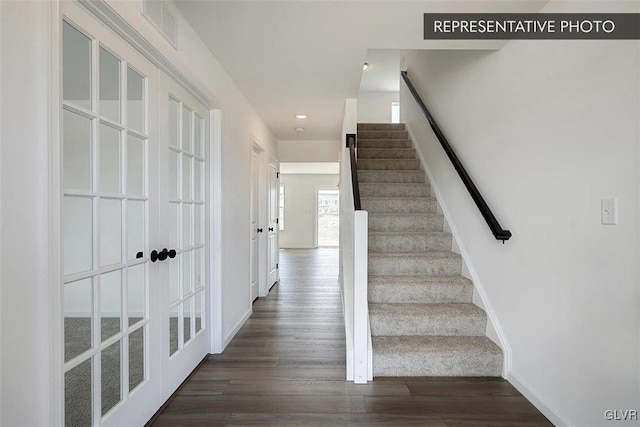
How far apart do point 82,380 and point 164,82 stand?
1.53 metres

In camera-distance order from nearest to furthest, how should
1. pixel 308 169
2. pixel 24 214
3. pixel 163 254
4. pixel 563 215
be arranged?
pixel 24 214 → pixel 563 215 → pixel 163 254 → pixel 308 169

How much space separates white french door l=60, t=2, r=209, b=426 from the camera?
1258 mm

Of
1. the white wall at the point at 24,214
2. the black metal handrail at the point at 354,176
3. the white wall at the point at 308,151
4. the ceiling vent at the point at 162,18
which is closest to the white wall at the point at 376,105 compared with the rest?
the white wall at the point at 308,151

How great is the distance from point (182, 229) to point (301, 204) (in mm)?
8528

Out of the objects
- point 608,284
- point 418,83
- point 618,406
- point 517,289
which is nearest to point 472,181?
point 517,289

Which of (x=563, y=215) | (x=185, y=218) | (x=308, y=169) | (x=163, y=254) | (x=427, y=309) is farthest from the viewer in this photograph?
(x=308, y=169)

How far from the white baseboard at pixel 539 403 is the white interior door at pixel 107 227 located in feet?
7.12

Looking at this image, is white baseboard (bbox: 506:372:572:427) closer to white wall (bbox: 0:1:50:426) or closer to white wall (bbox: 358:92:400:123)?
white wall (bbox: 0:1:50:426)

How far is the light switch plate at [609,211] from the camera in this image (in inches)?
55.4

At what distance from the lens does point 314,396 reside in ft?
6.68

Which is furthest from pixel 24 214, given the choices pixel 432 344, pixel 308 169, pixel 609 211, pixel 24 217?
pixel 308 169

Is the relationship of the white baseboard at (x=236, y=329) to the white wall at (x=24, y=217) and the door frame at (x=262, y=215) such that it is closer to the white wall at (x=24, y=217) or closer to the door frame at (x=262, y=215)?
the door frame at (x=262, y=215)

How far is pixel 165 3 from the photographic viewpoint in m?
1.74

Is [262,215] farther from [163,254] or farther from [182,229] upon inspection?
[163,254]
